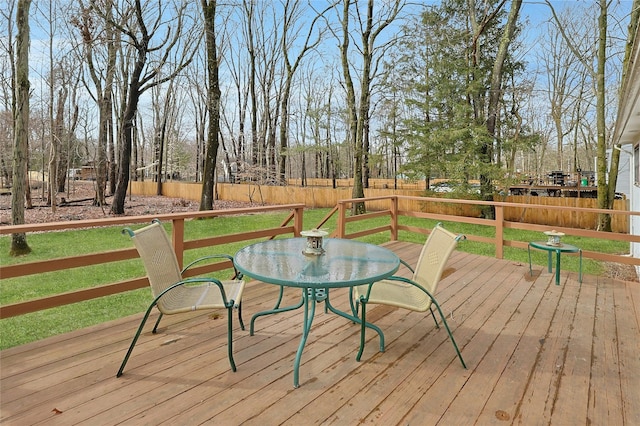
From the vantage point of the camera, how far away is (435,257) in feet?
8.00

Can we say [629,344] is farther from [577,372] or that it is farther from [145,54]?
[145,54]

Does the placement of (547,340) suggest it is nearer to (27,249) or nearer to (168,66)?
(27,249)

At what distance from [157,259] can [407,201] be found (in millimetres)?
11497

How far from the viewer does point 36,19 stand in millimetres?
10953

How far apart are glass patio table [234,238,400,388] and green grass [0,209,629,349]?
223 cm

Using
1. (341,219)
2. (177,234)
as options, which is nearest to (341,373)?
(177,234)

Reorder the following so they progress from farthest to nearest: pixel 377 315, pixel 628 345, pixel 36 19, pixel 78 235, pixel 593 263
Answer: pixel 36 19
pixel 78 235
pixel 593 263
pixel 377 315
pixel 628 345

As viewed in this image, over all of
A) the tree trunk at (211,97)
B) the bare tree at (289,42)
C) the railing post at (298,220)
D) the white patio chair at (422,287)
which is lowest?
the white patio chair at (422,287)

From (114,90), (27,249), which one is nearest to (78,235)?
(27,249)

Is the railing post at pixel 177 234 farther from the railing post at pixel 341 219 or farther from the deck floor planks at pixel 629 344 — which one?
the deck floor planks at pixel 629 344

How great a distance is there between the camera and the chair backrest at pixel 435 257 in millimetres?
2282

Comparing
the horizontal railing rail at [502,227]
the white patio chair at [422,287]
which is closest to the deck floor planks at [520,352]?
the white patio chair at [422,287]

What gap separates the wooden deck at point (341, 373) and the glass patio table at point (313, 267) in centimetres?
19

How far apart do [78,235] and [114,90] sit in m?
11.3
